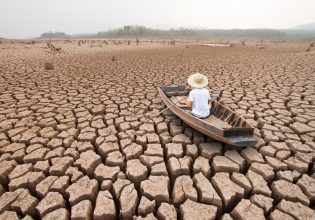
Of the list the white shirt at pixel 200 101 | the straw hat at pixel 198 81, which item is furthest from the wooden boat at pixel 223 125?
the straw hat at pixel 198 81

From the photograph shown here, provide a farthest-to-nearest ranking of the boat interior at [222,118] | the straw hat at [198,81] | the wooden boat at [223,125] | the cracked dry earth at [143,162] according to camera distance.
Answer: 1. the straw hat at [198,81]
2. the boat interior at [222,118]
3. the wooden boat at [223,125]
4. the cracked dry earth at [143,162]

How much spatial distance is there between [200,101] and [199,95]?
109 millimetres

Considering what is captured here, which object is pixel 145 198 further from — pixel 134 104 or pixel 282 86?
pixel 282 86

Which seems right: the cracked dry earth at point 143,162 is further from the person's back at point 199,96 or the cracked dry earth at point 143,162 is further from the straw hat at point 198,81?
the straw hat at point 198,81

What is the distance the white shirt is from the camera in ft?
11.3

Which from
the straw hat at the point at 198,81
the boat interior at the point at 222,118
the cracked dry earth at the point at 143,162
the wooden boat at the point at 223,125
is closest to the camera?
the cracked dry earth at the point at 143,162

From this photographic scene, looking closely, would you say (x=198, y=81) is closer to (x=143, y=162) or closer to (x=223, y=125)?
(x=223, y=125)

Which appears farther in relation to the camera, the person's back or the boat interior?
the person's back

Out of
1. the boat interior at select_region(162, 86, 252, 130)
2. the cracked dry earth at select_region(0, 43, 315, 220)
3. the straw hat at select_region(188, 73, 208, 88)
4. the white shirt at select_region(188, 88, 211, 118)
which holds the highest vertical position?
the straw hat at select_region(188, 73, 208, 88)

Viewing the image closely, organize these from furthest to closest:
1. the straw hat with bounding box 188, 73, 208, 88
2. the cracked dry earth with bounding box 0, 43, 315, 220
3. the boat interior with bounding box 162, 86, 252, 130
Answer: the straw hat with bounding box 188, 73, 208, 88 < the boat interior with bounding box 162, 86, 252, 130 < the cracked dry earth with bounding box 0, 43, 315, 220

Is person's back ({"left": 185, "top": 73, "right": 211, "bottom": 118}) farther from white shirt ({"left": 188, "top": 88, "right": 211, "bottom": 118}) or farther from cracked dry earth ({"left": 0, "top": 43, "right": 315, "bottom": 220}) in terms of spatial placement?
cracked dry earth ({"left": 0, "top": 43, "right": 315, "bottom": 220})

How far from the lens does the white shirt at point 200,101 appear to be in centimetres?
344

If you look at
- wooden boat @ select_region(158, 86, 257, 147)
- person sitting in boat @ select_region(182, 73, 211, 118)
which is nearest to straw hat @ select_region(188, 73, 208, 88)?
person sitting in boat @ select_region(182, 73, 211, 118)

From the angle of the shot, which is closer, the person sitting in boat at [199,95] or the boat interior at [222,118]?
the boat interior at [222,118]
